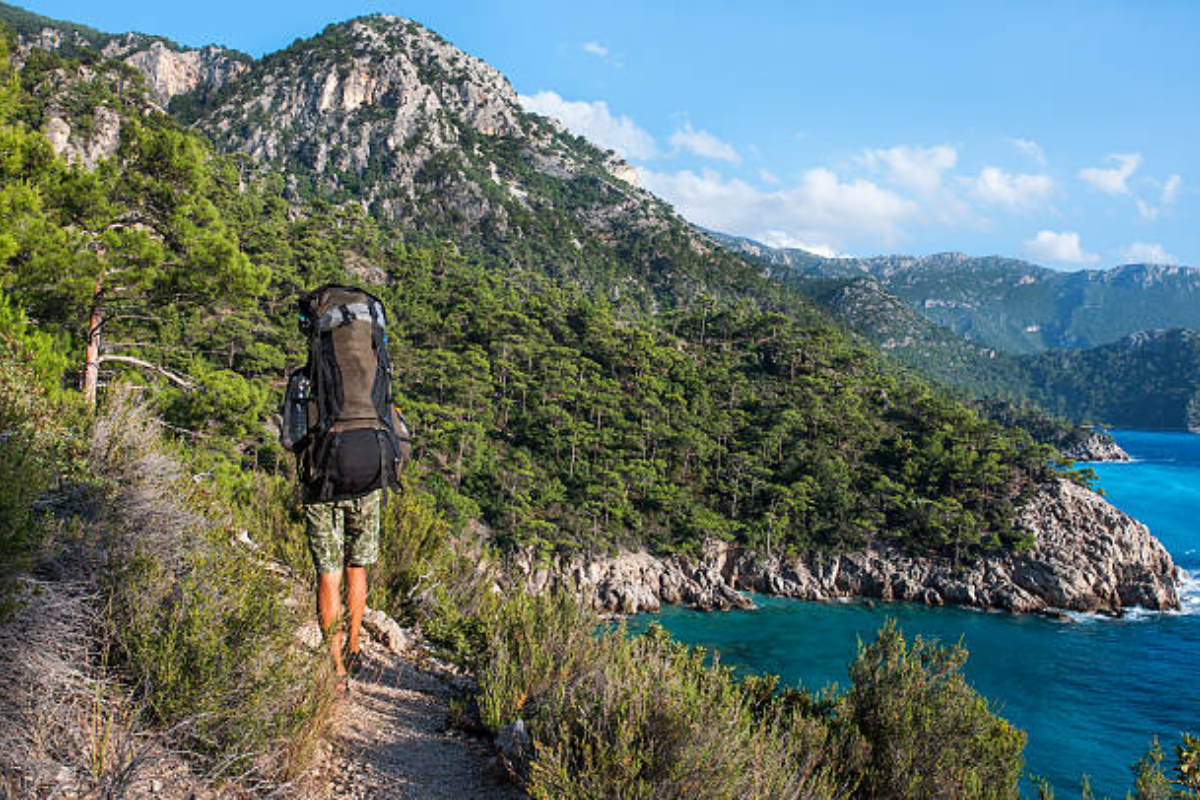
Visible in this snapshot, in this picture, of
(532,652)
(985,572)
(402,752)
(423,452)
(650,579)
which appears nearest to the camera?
(402,752)

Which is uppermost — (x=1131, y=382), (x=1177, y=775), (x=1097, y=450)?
(x=1131, y=382)

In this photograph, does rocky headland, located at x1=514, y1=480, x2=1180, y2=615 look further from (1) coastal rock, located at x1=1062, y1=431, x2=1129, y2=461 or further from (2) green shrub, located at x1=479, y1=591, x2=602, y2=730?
(1) coastal rock, located at x1=1062, y1=431, x2=1129, y2=461

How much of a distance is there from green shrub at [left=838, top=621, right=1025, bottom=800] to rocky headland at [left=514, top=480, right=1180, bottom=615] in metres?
29.3

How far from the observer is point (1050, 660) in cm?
2748

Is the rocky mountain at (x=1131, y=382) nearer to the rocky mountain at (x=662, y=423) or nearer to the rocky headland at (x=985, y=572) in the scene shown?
the rocky mountain at (x=662, y=423)

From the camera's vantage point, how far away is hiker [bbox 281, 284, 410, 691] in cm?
238

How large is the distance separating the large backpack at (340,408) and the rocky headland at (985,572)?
31.4 metres

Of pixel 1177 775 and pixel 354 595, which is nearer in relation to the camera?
pixel 354 595

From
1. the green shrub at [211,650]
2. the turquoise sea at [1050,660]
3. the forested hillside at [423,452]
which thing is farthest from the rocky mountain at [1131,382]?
the green shrub at [211,650]

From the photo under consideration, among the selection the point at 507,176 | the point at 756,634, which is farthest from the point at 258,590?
the point at 507,176

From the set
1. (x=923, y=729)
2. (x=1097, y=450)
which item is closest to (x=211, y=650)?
(x=923, y=729)

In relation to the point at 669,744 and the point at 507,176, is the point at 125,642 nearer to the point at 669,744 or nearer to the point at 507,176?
the point at 669,744

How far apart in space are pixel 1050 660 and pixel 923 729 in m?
30.9

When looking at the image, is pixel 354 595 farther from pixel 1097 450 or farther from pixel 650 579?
pixel 1097 450
